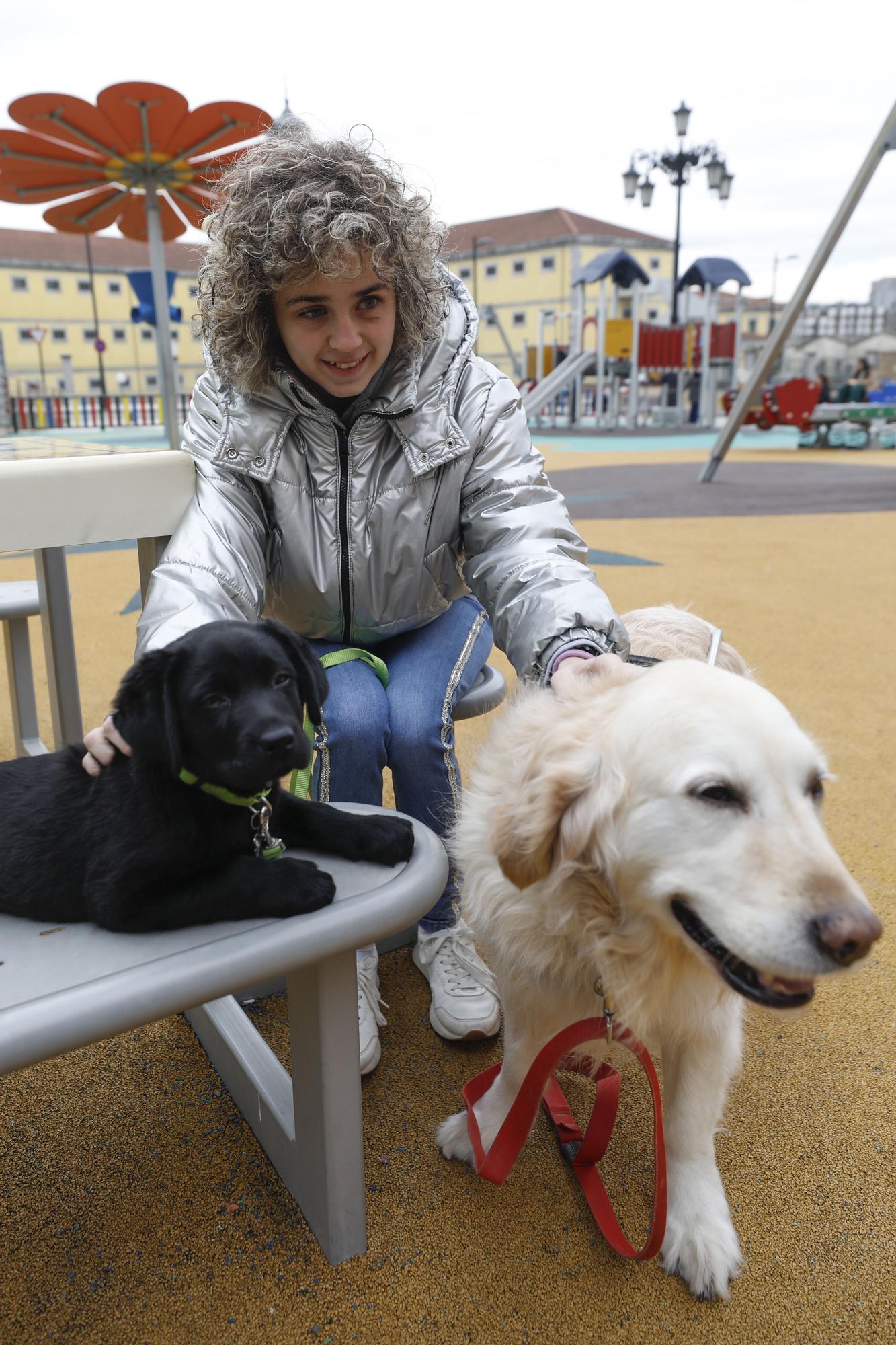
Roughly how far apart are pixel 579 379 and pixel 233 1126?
25.7 m

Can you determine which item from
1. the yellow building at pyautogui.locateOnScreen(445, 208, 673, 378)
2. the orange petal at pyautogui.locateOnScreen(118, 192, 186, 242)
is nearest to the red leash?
the orange petal at pyautogui.locateOnScreen(118, 192, 186, 242)

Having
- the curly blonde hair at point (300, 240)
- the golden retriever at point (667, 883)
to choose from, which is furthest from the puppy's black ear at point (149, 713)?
the curly blonde hair at point (300, 240)

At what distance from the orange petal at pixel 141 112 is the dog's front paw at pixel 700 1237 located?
40.1 ft

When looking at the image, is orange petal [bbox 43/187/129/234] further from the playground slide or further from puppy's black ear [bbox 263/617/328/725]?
puppy's black ear [bbox 263/617/328/725]

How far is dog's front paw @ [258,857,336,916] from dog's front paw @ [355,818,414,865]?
0.12 meters

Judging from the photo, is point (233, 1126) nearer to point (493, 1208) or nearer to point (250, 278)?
point (493, 1208)

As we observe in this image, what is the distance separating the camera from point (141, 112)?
10789mm

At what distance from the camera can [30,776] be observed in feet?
4.78

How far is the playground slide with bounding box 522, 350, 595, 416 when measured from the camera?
1986cm

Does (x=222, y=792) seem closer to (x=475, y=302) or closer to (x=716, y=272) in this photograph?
(x=475, y=302)

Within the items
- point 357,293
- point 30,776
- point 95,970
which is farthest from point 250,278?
point 95,970

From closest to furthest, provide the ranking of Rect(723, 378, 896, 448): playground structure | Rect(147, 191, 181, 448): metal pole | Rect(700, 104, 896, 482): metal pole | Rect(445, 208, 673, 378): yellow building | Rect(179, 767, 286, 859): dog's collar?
Rect(179, 767, 286, 859): dog's collar
Rect(700, 104, 896, 482): metal pole
Rect(147, 191, 181, 448): metal pole
Rect(723, 378, 896, 448): playground structure
Rect(445, 208, 673, 378): yellow building

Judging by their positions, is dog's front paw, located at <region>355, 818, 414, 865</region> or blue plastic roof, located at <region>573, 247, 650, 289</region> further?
blue plastic roof, located at <region>573, 247, 650, 289</region>

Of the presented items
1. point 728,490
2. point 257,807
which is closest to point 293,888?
point 257,807
